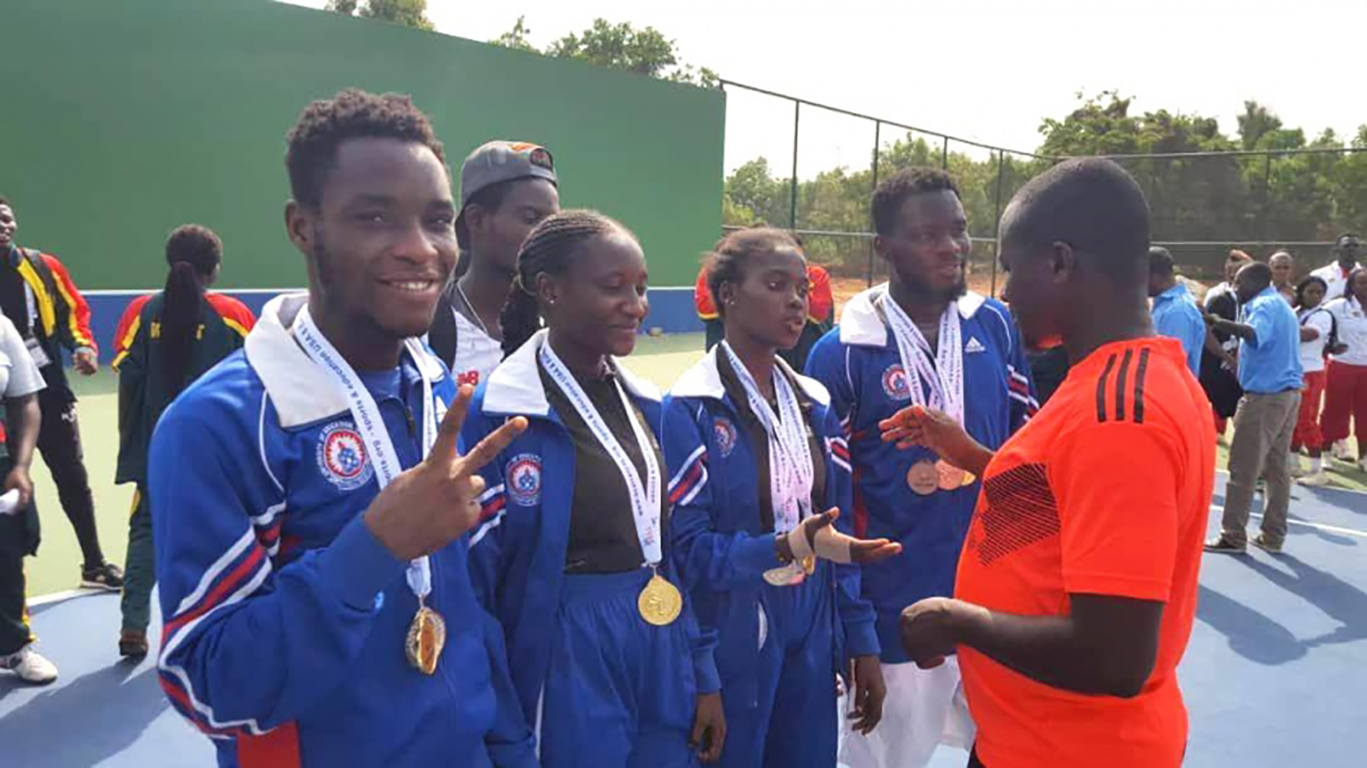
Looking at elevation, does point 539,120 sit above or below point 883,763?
above

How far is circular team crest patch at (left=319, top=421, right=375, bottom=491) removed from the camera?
1.46 meters

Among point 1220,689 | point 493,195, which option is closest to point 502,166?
point 493,195

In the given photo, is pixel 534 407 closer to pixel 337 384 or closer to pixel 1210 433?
pixel 337 384

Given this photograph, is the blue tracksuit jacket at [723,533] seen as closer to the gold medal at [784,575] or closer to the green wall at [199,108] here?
the gold medal at [784,575]

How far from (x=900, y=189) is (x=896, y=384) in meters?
0.68

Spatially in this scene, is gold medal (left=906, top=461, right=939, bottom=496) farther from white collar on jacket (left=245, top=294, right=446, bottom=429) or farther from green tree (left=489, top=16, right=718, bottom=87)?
green tree (left=489, top=16, right=718, bottom=87)

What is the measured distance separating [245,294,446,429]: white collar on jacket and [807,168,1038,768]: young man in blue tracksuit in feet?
5.96

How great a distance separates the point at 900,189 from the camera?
3.12m

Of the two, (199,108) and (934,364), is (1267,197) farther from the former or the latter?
(934,364)

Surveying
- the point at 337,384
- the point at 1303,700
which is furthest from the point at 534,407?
the point at 1303,700

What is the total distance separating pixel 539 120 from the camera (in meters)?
19.4

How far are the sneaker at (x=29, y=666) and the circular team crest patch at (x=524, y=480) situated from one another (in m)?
3.20

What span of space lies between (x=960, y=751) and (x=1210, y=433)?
2446 millimetres

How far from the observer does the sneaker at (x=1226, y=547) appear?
638 cm
